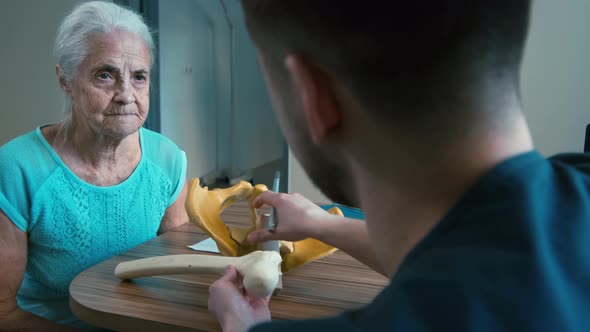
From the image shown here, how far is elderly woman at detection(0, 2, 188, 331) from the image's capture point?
46.6 inches

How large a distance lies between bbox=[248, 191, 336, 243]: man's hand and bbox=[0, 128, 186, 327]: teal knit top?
1.66ft

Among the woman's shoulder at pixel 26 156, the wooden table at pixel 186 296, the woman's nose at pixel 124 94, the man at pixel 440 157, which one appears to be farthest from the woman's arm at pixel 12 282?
the man at pixel 440 157

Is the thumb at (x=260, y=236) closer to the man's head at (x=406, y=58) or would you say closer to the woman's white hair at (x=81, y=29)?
the man's head at (x=406, y=58)

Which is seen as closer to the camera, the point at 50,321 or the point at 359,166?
the point at 359,166

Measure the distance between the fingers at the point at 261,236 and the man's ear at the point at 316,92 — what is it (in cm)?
54

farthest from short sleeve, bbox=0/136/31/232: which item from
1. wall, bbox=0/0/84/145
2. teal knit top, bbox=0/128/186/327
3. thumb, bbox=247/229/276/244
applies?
wall, bbox=0/0/84/145

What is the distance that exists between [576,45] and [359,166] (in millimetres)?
2558

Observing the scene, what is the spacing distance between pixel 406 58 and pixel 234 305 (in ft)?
1.60

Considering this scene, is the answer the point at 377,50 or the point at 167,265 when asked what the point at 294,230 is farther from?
the point at 377,50

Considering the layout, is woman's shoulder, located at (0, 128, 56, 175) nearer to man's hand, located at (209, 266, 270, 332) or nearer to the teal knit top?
the teal knit top

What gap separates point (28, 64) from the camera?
3.00 metres

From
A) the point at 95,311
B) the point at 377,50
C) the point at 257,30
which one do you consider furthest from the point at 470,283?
the point at 95,311

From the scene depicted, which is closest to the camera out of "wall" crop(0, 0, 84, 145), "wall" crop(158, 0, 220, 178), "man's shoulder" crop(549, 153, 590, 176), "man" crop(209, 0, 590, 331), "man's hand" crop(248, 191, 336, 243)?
"man" crop(209, 0, 590, 331)

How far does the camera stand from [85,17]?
1270mm
